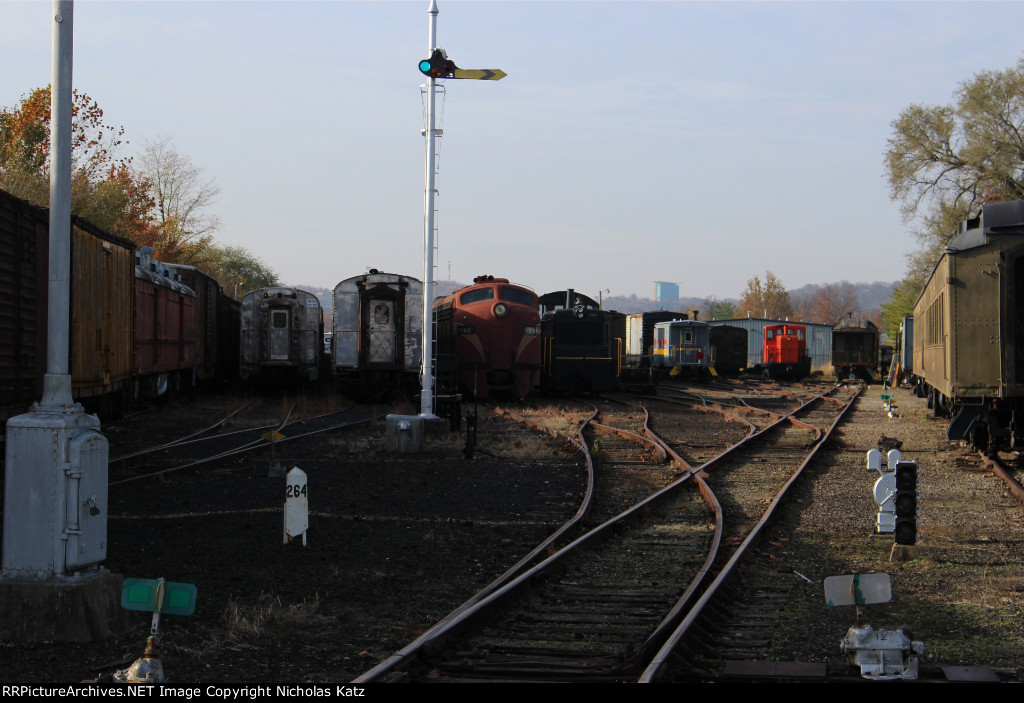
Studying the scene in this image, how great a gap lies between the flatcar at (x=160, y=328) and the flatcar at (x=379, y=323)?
372cm

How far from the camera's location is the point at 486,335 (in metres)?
23.0

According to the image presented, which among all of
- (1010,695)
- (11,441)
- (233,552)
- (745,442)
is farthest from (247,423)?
(1010,695)

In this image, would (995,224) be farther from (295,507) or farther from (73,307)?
(73,307)

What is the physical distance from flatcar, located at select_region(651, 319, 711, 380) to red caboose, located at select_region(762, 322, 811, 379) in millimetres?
6998

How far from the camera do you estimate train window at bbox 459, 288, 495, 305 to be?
23375 mm

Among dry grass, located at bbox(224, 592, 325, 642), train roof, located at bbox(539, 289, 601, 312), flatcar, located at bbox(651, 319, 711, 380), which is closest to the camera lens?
dry grass, located at bbox(224, 592, 325, 642)

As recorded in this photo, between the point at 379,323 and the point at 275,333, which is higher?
the point at 379,323

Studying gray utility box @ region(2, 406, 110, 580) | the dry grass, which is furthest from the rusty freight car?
the dry grass

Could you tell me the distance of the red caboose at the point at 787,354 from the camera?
4706 cm

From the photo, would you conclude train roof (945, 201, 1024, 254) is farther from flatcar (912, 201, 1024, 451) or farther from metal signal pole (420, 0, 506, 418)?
metal signal pole (420, 0, 506, 418)

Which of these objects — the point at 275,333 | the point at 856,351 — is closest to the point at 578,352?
the point at 275,333

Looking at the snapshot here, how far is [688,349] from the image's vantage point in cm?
4134

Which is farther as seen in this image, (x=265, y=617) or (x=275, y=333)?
(x=275, y=333)

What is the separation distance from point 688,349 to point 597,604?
36047 millimetres
